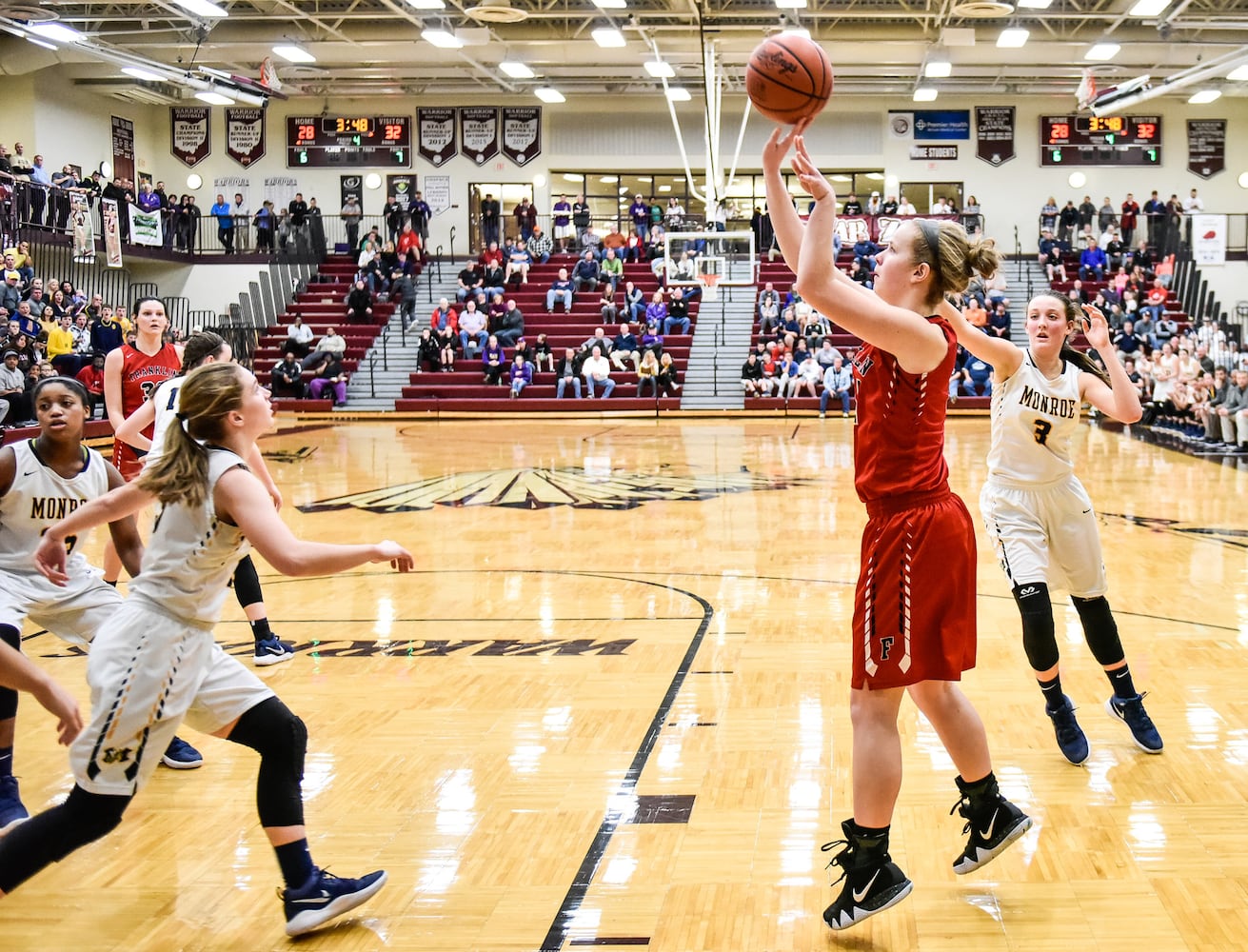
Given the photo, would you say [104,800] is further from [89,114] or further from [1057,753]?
[89,114]

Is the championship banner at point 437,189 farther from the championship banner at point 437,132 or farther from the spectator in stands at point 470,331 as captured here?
the spectator in stands at point 470,331

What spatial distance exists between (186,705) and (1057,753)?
2984mm

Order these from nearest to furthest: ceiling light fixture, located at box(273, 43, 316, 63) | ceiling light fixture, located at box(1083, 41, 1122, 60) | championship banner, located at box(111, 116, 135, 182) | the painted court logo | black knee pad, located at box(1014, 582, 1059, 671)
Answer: black knee pad, located at box(1014, 582, 1059, 671) → the painted court logo → ceiling light fixture, located at box(1083, 41, 1122, 60) → ceiling light fixture, located at box(273, 43, 316, 63) → championship banner, located at box(111, 116, 135, 182)

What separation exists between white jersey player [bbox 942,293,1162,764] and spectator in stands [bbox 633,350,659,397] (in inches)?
771

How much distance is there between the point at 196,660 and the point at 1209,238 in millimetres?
30134

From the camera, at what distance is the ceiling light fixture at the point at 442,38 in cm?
2450

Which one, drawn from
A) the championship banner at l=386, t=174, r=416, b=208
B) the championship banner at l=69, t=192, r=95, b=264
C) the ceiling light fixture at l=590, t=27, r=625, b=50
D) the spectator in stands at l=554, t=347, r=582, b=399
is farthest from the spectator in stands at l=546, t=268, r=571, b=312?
the championship banner at l=69, t=192, r=95, b=264

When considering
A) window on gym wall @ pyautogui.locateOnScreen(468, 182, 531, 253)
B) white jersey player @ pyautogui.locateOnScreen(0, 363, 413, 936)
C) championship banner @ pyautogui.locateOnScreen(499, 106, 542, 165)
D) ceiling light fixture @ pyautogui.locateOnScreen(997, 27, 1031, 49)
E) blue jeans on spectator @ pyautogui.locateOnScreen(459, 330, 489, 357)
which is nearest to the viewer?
white jersey player @ pyautogui.locateOnScreen(0, 363, 413, 936)

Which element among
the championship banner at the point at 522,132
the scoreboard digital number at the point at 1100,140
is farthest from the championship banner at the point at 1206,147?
the championship banner at the point at 522,132

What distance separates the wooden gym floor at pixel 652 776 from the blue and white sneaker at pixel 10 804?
0.18m

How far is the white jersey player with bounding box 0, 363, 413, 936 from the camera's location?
2953 millimetres

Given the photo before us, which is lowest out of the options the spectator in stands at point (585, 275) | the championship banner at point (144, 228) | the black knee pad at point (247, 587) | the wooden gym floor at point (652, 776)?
Answer: the wooden gym floor at point (652, 776)

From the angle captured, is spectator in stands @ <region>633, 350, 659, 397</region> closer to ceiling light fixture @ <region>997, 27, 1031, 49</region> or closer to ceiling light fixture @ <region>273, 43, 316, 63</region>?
ceiling light fixture @ <region>997, 27, 1031, 49</region>

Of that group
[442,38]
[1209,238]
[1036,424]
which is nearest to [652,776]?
[1036,424]
